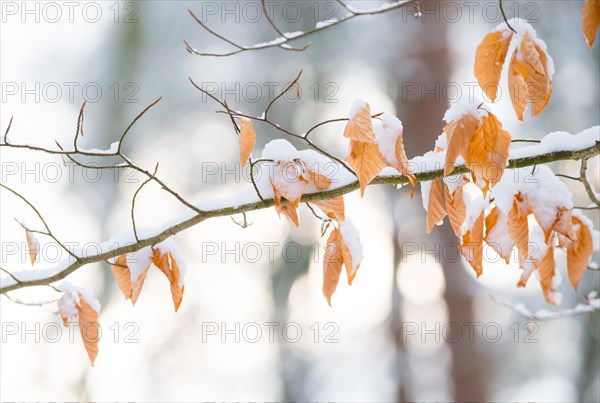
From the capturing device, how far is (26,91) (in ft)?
11.1

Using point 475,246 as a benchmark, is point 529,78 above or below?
above

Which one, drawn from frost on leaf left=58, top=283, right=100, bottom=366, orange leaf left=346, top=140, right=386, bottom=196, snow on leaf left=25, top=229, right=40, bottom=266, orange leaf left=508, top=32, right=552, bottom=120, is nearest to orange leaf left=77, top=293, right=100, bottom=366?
frost on leaf left=58, top=283, right=100, bottom=366

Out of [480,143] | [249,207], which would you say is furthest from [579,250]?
[249,207]

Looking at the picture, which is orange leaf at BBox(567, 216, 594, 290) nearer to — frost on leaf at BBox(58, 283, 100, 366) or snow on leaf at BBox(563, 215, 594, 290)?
snow on leaf at BBox(563, 215, 594, 290)

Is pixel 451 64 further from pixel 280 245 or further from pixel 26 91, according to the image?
pixel 26 91

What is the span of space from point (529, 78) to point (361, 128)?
22 cm

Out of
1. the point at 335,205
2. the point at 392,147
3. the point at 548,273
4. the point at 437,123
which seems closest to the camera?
the point at 392,147

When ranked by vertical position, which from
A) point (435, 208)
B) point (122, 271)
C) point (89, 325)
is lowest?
point (89, 325)

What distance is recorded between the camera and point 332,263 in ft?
3.13

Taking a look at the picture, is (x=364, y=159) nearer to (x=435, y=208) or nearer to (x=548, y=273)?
(x=435, y=208)

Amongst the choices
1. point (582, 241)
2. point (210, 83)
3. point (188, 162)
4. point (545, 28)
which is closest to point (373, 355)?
point (188, 162)

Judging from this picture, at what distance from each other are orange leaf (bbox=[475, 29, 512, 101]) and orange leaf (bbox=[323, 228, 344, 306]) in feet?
1.07

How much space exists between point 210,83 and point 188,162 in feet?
1.74

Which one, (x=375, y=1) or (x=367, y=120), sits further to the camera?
(x=375, y=1)
